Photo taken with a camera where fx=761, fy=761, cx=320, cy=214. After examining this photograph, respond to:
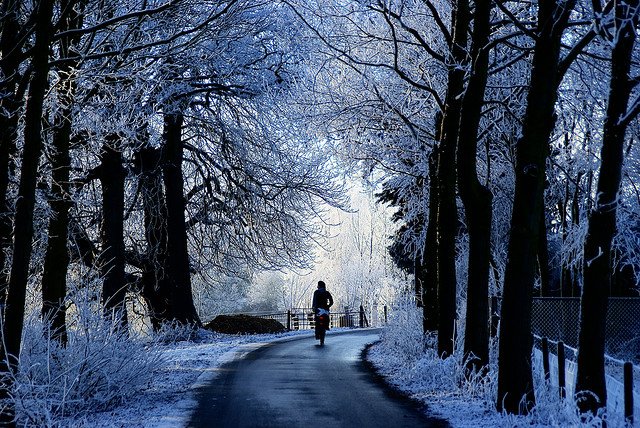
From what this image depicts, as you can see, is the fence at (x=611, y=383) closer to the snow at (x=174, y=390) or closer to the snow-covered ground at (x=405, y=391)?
the snow-covered ground at (x=405, y=391)

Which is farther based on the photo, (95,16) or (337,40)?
(337,40)

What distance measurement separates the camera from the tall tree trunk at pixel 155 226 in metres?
22.6

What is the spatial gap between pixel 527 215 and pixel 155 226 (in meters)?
16.3

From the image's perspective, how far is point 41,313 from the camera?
39.9ft

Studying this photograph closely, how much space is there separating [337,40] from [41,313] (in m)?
8.62

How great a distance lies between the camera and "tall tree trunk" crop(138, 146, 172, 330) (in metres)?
22.6

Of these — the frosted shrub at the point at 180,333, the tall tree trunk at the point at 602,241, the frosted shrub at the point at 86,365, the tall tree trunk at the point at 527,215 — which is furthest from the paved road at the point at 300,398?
the frosted shrub at the point at 180,333

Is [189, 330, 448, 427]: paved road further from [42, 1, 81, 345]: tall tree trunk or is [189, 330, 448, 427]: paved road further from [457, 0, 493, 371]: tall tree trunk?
[42, 1, 81, 345]: tall tree trunk

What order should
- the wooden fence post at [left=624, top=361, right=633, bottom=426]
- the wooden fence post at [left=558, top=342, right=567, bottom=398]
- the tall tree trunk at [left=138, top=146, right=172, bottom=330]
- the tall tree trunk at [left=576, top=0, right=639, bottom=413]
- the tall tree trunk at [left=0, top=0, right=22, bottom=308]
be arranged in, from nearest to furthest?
the wooden fence post at [left=624, top=361, right=633, bottom=426] < the tall tree trunk at [left=576, top=0, right=639, bottom=413] < the wooden fence post at [left=558, top=342, right=567, bottom=398] < the tall tree trunk at [left=0, top=0, right=22, bottom=308] < the tall tree trunk at [left=138, top=146, right=172, bottom=330]

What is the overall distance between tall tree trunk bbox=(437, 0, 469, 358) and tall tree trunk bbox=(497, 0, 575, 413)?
13.4ft

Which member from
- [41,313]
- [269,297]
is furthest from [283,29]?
[269,297]

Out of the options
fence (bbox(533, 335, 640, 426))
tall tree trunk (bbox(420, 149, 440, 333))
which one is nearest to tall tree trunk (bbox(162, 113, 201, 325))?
tall tree trunk (bbox(420, 149, 440, 333))

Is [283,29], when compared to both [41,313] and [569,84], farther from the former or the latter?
[41,313]

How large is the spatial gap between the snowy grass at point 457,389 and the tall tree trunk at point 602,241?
417 mm
